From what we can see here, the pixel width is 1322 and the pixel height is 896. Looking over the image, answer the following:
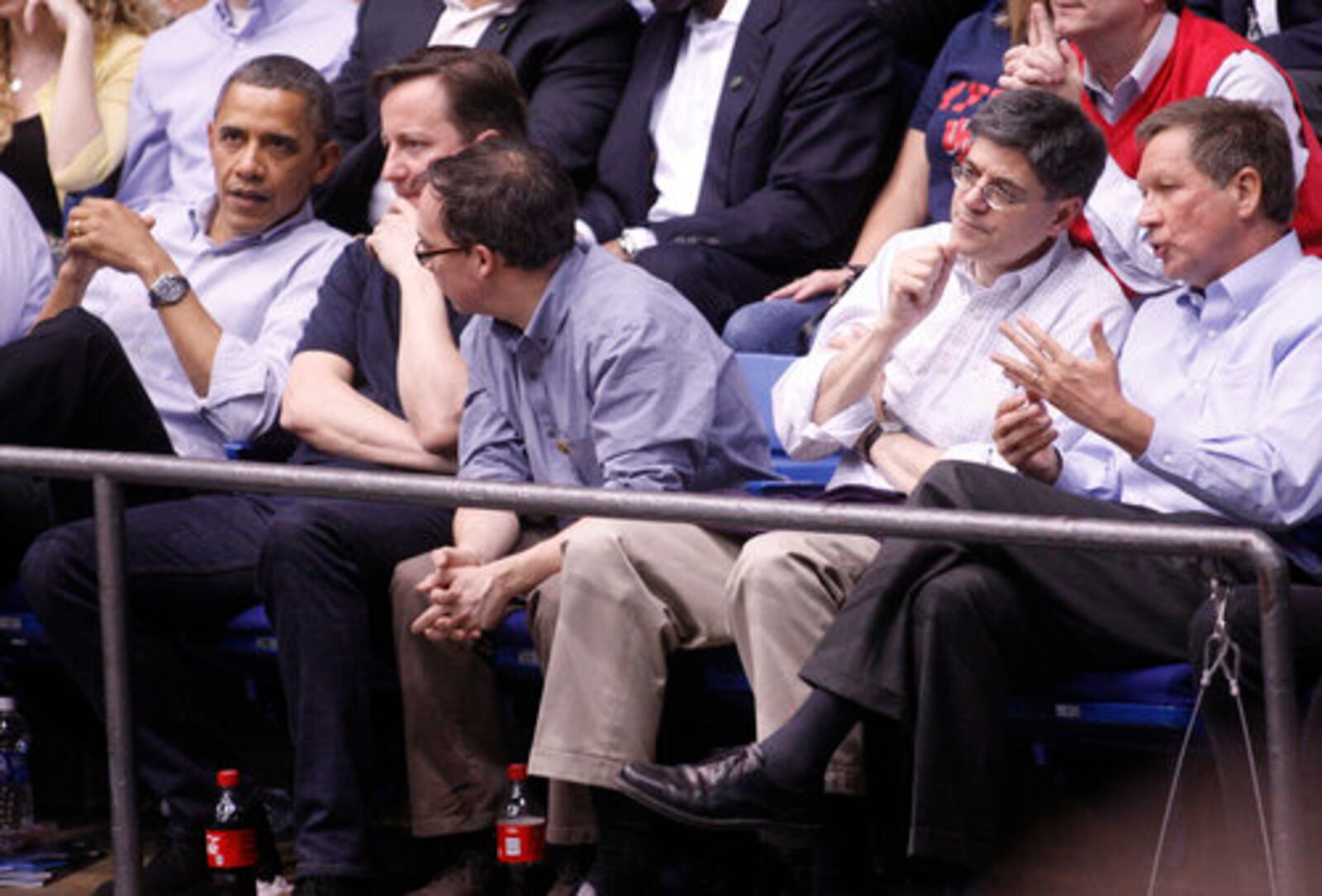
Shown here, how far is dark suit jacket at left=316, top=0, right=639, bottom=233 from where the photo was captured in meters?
4.59

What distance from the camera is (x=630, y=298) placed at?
139 inches

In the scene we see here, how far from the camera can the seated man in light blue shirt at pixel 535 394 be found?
3385mm

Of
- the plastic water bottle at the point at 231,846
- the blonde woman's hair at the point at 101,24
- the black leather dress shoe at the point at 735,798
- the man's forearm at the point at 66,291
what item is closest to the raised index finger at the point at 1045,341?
the black leather dress shoe at the point at 735,798

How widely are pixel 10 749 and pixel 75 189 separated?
1.59 meters

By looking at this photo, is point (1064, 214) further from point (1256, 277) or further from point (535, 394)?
point (535, 394)

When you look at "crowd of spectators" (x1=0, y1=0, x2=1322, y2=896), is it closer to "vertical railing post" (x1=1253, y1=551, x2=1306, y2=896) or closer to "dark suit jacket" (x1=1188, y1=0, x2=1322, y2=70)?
"dark suit jacket" (x1=1188, y1=0, x2=1322, y2=70)

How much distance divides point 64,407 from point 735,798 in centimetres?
152

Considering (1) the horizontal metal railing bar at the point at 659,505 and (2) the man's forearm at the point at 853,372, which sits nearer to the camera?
(1) the horizontal metal railing bar at the point at 659,505

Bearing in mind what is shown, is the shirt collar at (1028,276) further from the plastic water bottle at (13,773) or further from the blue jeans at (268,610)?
the plastic water bottle at (13,773)

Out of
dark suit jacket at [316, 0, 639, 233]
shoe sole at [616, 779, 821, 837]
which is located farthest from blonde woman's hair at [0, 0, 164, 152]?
shoe sole at [616, 779, 821, 837]

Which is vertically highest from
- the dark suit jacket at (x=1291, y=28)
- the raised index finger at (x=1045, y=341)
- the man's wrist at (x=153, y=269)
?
the dark suit jacket at (x=1291, y=28)

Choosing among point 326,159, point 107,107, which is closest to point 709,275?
point 326,159

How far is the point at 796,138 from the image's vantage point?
4355 mm

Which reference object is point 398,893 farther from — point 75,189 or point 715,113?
point 75,189
